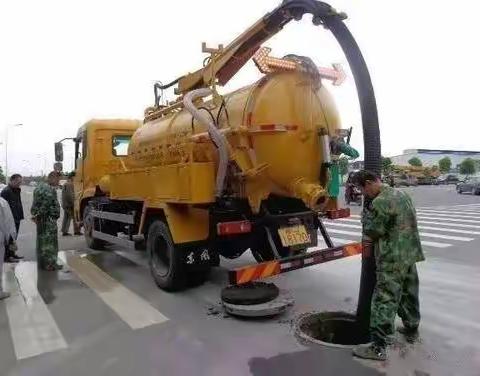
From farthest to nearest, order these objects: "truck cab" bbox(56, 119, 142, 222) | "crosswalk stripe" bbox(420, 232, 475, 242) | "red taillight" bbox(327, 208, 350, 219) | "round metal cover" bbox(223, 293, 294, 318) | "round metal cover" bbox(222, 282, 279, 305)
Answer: "crosswalk stripe" bbox(420, 232, 475, 242)
"truck cab" bbox(56, 119, 142, 222)
"red taillight" bbox(327, 208, 350, 219)
"round metal cover" bbox(222, 282, 279, 305)
"round metal cover" bbox(223, 293, 294, 318)

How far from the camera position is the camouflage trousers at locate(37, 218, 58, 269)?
8.08m

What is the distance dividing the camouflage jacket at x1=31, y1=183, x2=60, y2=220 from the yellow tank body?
3.04 m

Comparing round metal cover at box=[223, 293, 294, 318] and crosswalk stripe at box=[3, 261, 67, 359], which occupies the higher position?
round metal cover at box=[223, 293, 294, 318]

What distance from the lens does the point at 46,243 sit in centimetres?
810

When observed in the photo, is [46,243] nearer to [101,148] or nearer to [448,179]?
[101,148]

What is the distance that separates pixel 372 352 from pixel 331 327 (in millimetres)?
932

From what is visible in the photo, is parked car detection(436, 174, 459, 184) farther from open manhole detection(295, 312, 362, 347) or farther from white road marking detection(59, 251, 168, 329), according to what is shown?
open manhole detection(295, 312, 362, 347)

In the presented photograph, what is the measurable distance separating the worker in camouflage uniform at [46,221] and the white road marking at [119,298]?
434 millimetres

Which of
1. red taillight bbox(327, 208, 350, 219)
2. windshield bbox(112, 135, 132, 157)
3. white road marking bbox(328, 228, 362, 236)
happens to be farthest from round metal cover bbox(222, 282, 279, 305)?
white road marking bbox(328, 228, 362, 236)

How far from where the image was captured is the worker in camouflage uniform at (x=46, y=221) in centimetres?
809

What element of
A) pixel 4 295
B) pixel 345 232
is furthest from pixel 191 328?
pixel 345 232

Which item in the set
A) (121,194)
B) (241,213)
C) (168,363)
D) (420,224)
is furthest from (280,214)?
(420,224)

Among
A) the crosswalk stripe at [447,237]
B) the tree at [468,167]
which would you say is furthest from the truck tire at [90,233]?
the tree at [468,167]

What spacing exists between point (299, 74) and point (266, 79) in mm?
402
